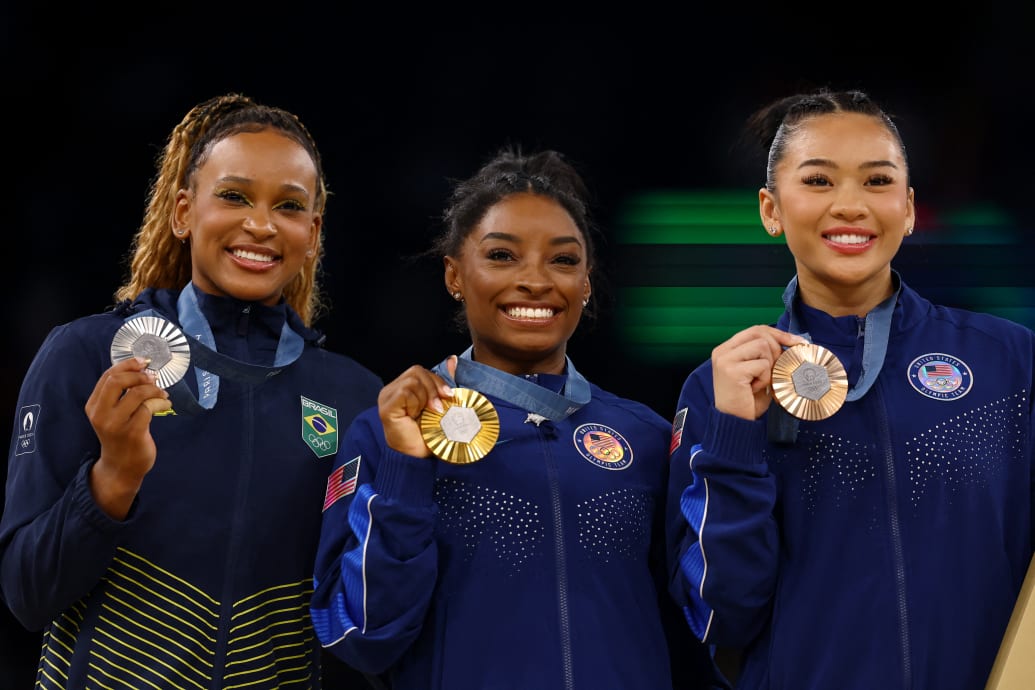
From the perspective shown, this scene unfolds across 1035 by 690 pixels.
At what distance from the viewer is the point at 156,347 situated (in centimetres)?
230

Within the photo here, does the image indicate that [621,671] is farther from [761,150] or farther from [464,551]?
[761,150]

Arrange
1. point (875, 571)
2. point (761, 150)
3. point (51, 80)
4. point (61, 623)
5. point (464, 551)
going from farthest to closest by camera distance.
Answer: point (51, 80) → point (761, 150) → point (61, 623) → point (464, 551) → point (875, 571)

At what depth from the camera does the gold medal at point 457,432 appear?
7.34 feet

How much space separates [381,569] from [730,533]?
61 cm

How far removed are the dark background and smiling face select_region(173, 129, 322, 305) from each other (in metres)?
1.60

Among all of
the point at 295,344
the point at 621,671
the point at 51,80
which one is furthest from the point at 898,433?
the point at 51,80

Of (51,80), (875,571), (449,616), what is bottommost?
(449,616)

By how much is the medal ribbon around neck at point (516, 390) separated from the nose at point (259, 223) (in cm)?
48

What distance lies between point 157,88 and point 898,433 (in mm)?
3025

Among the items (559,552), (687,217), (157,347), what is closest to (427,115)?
(687,217)

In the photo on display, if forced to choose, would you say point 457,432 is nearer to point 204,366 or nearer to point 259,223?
point 204,366

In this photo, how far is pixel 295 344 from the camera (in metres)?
2.73

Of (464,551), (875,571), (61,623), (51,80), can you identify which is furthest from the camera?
(51,80)

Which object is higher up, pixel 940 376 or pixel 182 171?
pixel 182 171
